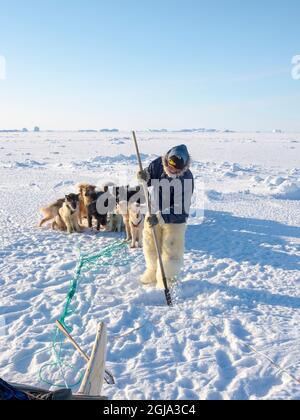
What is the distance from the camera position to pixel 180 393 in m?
2.88

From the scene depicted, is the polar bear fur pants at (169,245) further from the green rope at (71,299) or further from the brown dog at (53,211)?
the brown dog at (53,211)

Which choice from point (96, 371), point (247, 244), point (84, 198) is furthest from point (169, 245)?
point (84, 198)

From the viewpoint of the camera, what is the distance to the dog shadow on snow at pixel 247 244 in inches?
186

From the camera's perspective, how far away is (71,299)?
4461 mm

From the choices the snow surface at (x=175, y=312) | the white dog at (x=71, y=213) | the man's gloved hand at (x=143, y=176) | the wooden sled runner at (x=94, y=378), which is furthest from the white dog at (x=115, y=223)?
the wooden sled runner at (x=94, y=378)

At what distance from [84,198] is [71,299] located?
10.9ft

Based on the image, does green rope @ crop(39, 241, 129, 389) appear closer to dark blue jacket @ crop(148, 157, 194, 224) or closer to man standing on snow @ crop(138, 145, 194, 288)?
man standing on snow @ crop(138, 145, 194, 288)

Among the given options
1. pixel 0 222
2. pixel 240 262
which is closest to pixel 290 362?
pixel 240 262

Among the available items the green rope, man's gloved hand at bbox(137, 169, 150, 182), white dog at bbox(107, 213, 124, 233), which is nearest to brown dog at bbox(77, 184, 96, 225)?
white dog at bbox(107, 213, 124, 233)

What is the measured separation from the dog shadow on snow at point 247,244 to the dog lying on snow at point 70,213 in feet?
7.42

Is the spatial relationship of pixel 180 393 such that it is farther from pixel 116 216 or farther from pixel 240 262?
pixel 116 216

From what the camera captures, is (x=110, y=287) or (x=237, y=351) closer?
(x=237, y=351)

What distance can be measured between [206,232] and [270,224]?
1.89 m
